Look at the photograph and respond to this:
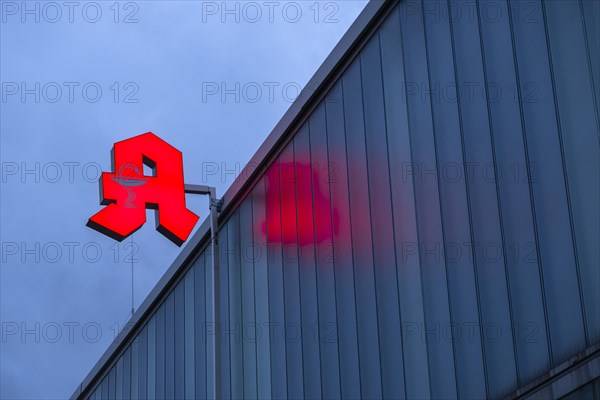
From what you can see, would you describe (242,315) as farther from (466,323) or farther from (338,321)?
(466,323)

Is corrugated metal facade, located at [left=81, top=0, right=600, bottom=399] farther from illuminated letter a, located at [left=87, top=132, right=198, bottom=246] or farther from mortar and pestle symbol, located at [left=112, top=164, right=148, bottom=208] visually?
mortar and pestle symbol, located at [left=112, top=164, right=148, bottom=208]

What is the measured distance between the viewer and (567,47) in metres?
11.8

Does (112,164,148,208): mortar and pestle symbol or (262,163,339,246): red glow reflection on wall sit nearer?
(262,163,339,246): red glow reflection on wall

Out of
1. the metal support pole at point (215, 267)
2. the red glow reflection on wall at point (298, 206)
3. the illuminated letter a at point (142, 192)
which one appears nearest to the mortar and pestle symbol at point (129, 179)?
the illuminated letter a at point (142, 192)

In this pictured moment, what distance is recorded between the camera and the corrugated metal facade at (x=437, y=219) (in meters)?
11.7

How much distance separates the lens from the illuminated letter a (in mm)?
18552

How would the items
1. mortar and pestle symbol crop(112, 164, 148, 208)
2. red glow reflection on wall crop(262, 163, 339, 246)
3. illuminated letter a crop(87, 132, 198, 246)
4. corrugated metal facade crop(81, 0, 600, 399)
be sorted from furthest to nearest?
1. mortar and pestle symbol crop(112, 164, 148, 208)
2. illuminated letter a crop(87, 132, 198, 246)
3. red glow reflection on wall crop(262, 163, 339, 246)
4. corrugated metal facade crop(81, 0, 600, 399)

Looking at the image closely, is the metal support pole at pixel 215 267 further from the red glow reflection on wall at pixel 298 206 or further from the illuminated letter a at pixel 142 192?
the red glow reflection on wall at pixel 298 206

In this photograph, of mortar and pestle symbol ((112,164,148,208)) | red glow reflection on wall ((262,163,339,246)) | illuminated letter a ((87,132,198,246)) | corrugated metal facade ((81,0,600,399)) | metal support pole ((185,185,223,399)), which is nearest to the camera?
corrugated metal facade ((81,0,600,399))

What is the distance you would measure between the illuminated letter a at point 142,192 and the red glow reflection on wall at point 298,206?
1545 mm

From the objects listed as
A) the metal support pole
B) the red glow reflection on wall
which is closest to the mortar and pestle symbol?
the metal support pole

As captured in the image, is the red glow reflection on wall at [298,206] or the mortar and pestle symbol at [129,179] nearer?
the red glow reflection on wall at [298,206]

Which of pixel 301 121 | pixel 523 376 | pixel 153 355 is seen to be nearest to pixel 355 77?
pixel 301 121

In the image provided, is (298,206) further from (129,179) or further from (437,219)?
(437,219)
